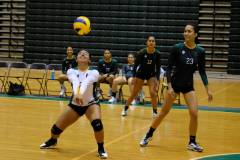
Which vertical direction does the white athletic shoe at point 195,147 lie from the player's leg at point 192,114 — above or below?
below

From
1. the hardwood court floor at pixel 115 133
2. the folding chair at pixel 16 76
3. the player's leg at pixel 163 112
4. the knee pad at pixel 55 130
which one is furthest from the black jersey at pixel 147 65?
the folding chair at pixel 16 76

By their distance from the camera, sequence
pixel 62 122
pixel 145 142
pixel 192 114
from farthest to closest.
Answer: pixel 145 142 < pixel 192 114 < pixel 62 122

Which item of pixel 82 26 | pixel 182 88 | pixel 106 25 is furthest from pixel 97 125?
pixel 106 25

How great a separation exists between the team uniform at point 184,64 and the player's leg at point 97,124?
54.0 inches

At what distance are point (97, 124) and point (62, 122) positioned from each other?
639 mm

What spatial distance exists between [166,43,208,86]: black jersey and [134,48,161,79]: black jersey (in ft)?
10.6

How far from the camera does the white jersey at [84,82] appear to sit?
694 centimetres

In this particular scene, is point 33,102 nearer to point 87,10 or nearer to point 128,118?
point 128,118

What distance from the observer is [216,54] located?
22.6 meters

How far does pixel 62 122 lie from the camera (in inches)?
285

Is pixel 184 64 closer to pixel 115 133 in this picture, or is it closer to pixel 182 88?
pixel 182 88

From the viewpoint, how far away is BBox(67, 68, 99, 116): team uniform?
6.97 metres

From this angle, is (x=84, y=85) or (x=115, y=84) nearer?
(x=84, y=85)

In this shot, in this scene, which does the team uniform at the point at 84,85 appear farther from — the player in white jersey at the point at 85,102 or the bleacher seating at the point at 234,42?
the bleacher seating at the point at 234,42
